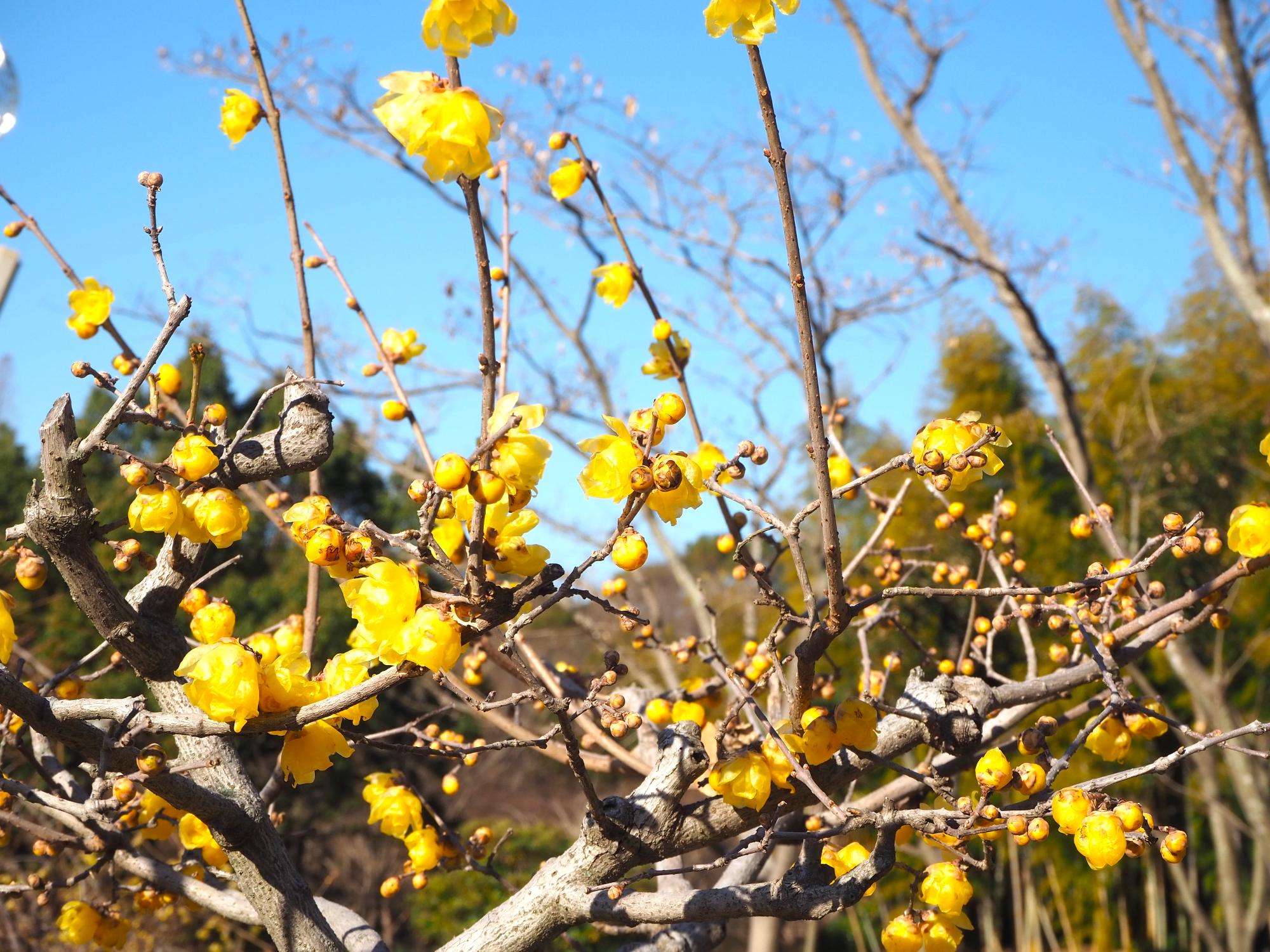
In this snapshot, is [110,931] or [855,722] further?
[110,931]

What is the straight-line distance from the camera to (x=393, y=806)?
1.70 metres

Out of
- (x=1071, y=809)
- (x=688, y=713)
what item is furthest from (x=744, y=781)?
(x=688, y=713)

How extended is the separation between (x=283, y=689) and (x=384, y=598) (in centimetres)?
24

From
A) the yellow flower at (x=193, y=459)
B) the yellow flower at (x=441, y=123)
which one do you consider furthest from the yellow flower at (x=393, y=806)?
the yellow flower at (x=441, y=123)

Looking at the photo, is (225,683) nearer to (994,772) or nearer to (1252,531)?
(994,772)

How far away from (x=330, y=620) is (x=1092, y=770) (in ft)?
17.4

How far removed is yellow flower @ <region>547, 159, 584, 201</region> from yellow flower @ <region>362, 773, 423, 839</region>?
1204 millimetres

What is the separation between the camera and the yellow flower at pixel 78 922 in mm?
1637

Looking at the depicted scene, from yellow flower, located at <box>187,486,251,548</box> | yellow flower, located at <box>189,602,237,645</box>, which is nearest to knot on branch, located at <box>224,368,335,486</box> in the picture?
yellow flower, located at <box>187,486,251,548</box>

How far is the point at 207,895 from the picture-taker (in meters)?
1.62

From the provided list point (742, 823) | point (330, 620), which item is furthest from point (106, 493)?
point (742, 823)

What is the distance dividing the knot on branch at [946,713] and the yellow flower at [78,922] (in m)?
1.52

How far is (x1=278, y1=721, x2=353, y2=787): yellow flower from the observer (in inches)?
46.1

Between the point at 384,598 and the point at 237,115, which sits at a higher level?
the point at 237,115
